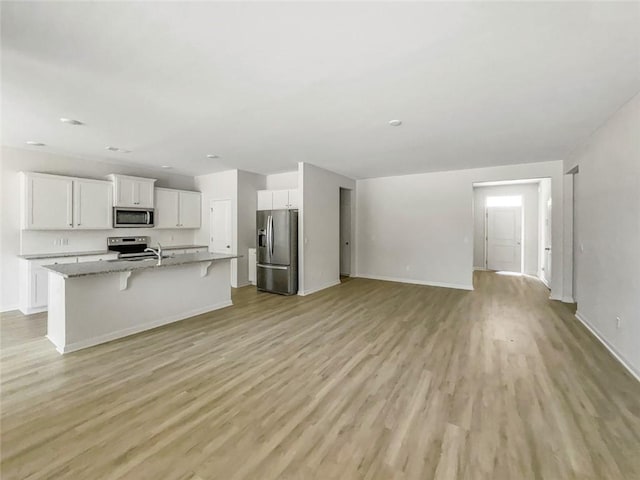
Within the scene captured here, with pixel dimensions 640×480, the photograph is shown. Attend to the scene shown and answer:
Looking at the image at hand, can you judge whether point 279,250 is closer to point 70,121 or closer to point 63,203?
point 70,121

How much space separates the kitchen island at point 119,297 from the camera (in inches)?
125

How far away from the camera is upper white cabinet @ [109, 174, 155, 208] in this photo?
5.58m

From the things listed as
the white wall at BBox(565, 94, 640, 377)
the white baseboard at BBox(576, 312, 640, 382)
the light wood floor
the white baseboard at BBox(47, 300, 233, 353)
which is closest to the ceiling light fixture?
the light wood floor

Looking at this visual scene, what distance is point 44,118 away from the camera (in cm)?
339

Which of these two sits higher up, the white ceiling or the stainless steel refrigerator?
the white ceiling

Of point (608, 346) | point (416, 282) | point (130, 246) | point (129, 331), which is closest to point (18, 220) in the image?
point (130, 246)

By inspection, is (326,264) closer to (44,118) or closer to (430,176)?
(430,176)

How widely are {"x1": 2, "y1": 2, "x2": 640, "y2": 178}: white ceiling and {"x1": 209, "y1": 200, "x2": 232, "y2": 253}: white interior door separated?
8.57ft

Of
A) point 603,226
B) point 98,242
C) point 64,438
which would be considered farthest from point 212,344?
point 603,226

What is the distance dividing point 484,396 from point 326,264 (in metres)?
4.35

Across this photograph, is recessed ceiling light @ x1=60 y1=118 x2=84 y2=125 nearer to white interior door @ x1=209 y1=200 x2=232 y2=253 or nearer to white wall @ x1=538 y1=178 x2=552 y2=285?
white interior door @ x1=209 y1=200 x2=232 y2=253

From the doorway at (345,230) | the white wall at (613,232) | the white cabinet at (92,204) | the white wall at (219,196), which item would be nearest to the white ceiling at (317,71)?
the white wall at (613,232)

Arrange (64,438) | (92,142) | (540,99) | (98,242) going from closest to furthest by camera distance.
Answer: (64,438), (540,99), (92,142), (98,242)

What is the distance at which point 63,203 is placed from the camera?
195 inches
